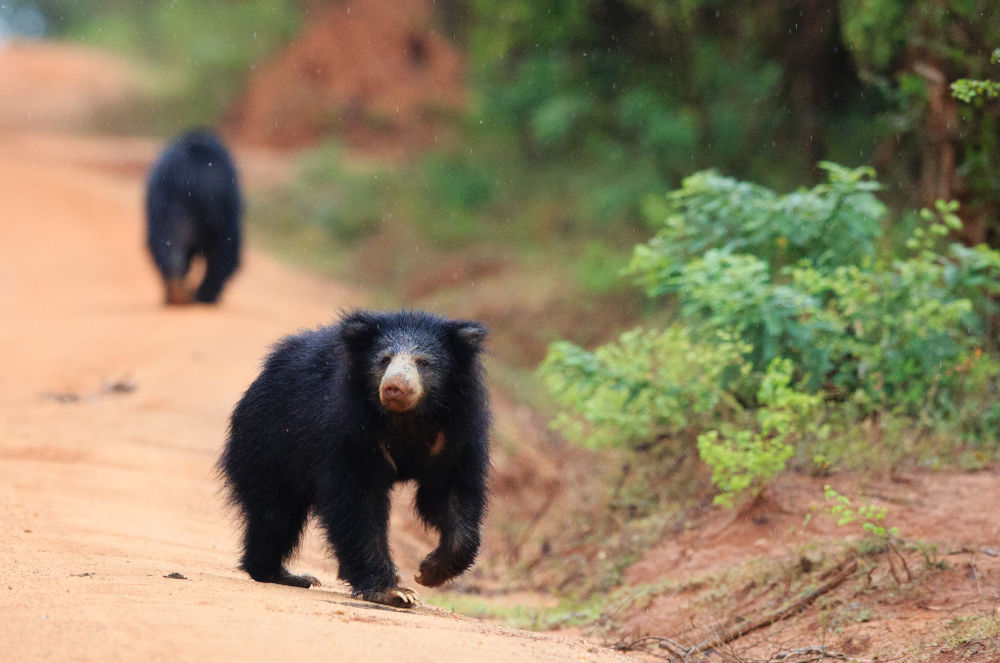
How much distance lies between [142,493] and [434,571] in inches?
95.1

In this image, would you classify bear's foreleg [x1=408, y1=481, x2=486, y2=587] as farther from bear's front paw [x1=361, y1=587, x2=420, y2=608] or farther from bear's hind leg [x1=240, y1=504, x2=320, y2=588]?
bear's hind leg [x1=240, y1=504, x2=320, y2=588]

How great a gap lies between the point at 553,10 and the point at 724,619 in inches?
466

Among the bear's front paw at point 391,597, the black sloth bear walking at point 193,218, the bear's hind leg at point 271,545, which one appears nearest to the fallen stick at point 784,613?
the bear's front paw at point 391,597

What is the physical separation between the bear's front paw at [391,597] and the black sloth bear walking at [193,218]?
8.11 m

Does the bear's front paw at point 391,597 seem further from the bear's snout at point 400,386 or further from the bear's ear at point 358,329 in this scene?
the bear's ear at point 358,329

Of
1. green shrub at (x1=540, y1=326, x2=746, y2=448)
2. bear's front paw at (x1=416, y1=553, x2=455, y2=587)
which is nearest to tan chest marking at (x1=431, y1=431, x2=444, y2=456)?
bear's front paw at (x1=416, y1=553, x2=455, y2=587)

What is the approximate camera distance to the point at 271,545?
5.06 metres

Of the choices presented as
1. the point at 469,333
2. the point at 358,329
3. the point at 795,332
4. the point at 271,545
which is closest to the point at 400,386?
the point at 358,329

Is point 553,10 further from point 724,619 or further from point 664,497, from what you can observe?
point 724,619

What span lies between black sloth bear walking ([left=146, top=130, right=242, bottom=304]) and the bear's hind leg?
7.40 metres

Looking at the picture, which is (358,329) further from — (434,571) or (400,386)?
(434,571)

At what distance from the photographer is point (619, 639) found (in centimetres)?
575

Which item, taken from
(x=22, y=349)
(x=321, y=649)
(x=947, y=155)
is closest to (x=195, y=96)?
(x=22, y=349)

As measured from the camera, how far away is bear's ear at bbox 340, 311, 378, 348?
4.70 m
